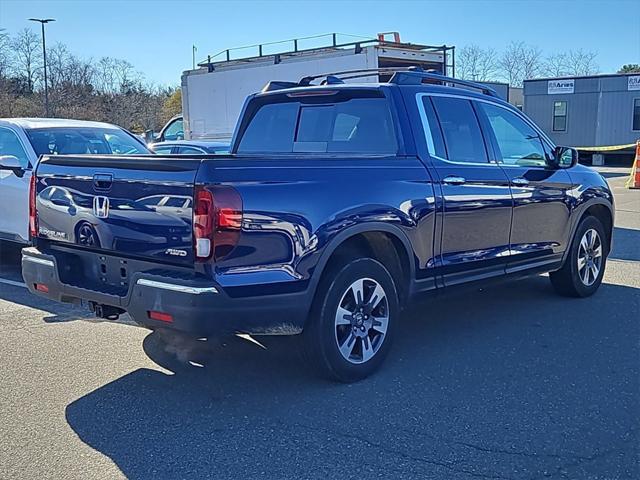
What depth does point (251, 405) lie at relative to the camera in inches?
162

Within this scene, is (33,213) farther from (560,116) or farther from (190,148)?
(560,116)

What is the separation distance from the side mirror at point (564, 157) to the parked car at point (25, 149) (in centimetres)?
507

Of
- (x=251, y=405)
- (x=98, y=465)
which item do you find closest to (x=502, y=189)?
(x=251, y=405)

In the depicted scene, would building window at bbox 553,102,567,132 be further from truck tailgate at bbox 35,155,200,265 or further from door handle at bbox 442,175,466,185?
truck tailgate at bbox 35,155,200,265

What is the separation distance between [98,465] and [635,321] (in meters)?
4.49

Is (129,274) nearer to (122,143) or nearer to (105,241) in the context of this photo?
(105,241)

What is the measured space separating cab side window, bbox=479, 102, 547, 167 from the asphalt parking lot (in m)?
1.38

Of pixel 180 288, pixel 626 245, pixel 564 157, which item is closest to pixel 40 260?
pixel 180 288

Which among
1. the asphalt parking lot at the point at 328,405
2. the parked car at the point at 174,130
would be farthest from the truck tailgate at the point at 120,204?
the parked car at the point at 174,130

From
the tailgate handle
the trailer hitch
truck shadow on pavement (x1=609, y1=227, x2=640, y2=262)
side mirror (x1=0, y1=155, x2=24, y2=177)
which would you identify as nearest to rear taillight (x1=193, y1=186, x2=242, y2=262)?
the tailgate handle

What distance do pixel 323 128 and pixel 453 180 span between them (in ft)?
3.59

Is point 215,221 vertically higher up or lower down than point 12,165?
lower down

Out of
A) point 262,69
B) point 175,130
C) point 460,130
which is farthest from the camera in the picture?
point 175,130

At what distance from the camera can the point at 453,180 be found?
5031 millimetres
